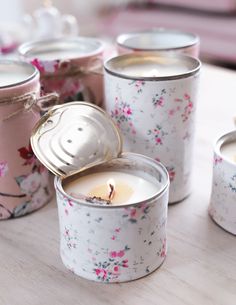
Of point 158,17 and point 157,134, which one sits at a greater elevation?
point 157,134

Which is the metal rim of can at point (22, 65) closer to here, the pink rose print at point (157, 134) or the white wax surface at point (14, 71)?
the white wax surface at point (14, 71)

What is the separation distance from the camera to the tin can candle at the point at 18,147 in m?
0.63

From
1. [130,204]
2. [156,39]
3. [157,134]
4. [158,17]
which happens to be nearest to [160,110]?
[157,134]

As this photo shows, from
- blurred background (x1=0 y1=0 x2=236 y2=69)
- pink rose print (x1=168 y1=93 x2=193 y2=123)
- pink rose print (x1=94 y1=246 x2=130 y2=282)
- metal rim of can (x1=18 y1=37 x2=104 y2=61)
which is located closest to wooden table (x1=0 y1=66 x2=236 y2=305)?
pink rose print (x1=94 y1=246 x2=130 y2=282)

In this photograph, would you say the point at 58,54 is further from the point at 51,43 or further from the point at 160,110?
the point at 160,110

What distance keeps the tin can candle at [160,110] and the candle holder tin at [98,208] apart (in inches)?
1.3

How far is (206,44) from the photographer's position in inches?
80.5

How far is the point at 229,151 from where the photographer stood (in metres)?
0.68

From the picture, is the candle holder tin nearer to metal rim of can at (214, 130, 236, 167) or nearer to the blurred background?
metal rim of can at (214, 130, 236, 167)

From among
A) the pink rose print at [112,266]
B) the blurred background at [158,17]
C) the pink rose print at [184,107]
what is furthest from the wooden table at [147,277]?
the blurred background at [158,17]

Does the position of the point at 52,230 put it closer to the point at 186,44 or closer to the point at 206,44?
the point at 186,44

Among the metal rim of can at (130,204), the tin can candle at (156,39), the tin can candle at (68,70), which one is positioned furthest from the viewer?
the tin can candle at (156,39)

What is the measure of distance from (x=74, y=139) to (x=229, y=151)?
8.1 inches

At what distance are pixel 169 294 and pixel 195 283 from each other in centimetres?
3
